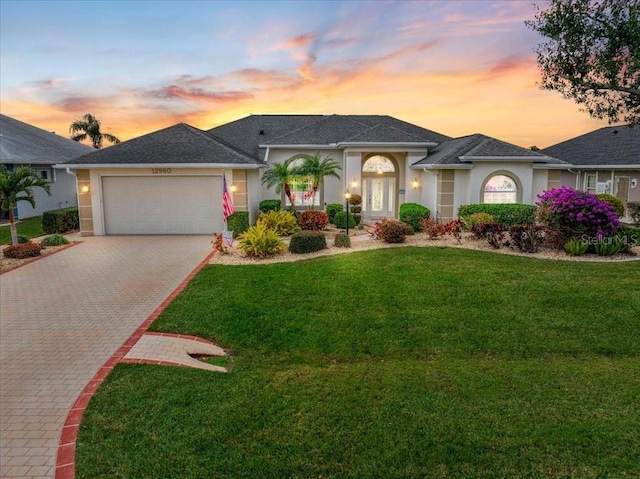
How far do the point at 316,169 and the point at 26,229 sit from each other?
1534 centimetres

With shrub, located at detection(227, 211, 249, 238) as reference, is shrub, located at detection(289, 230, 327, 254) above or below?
below

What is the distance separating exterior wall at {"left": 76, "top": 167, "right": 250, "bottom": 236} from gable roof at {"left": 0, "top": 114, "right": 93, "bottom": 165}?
7.81 m

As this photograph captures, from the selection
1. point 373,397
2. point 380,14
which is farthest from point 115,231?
point 373,397

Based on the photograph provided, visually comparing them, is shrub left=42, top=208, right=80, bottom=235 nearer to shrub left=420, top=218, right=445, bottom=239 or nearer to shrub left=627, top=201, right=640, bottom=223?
shrub left=420, top=218, right=445, bottom=239

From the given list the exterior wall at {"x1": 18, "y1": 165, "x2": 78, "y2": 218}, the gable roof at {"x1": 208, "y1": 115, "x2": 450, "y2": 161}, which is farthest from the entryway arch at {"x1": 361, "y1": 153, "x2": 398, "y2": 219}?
the exterior wall at {"x1": 18, "y1": 165, "x2": 78, "y2": 218}

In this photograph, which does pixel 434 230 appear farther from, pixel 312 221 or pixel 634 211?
pixel 634 211

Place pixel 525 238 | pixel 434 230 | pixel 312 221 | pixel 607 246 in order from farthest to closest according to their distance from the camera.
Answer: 1. pixel 312 221
2. pixel 434 230
3. pixel 525 238
4. pixel 607 246

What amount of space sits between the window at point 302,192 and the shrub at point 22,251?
12.0 meters

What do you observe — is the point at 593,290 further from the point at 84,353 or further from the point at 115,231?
the point at 115,231

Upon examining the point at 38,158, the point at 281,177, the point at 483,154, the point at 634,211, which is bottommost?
the point at 634,211

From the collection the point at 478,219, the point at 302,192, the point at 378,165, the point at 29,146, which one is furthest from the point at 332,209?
the point at 29,146

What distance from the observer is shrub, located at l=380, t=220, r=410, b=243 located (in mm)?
14961

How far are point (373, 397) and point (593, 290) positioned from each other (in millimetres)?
6978

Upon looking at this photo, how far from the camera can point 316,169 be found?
21.0 meters
